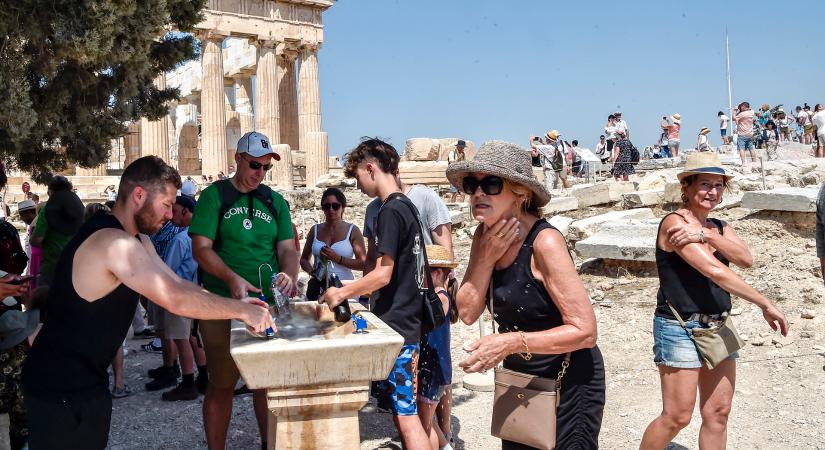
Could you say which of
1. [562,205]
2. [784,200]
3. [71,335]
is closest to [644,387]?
[784,200]

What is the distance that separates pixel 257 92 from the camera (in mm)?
27562

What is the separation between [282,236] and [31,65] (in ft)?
6.00

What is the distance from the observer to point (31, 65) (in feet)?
13.8

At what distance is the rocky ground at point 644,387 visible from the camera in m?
4.64

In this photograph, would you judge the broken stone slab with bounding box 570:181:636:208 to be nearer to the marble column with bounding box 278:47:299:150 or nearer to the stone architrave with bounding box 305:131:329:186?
the stone architrave with bounding box 305:131:329:186

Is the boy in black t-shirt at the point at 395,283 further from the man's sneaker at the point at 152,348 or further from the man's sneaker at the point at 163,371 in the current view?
the man's sneaker at the point at 152,348

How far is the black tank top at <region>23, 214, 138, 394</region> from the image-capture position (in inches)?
105

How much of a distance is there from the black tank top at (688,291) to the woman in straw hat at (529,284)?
0.91 metres

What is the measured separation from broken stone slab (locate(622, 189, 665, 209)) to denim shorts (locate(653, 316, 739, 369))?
29.6ft

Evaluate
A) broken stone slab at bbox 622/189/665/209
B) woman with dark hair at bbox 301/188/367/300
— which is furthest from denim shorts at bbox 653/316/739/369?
broken stone slab at bbox 622/189/665/209

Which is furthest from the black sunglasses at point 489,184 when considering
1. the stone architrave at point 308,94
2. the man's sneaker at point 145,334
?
the stone architrave at point 308,94

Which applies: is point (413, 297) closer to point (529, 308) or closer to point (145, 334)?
point (529, 308)

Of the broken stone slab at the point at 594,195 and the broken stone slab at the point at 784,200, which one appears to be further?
the broken stone slab at the point at 594,195

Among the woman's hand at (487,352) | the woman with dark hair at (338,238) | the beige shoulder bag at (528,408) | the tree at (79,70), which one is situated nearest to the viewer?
the woman's hand at (487,352)
